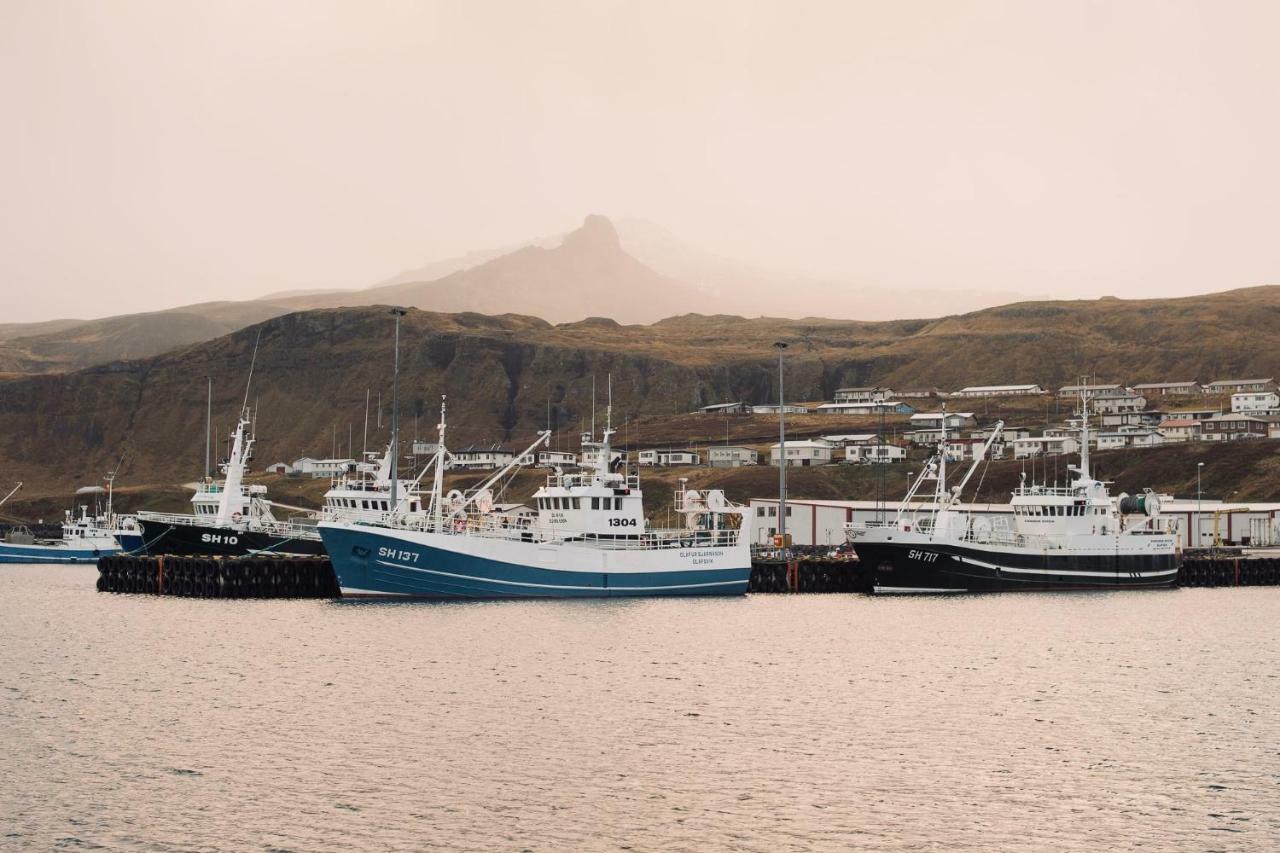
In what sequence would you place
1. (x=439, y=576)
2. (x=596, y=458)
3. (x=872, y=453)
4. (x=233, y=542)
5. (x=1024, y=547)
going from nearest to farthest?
(x=439, y=576) → (x=596, y=458) → (x=1024, y=547) → (x=233, y=542) → (x=872, y=453)

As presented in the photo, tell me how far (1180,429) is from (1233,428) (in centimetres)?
795

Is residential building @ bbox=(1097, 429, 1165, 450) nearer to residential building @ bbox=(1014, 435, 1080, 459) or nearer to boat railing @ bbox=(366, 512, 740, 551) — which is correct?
residential building @ bbox=(1014, 435, 1080, 459)

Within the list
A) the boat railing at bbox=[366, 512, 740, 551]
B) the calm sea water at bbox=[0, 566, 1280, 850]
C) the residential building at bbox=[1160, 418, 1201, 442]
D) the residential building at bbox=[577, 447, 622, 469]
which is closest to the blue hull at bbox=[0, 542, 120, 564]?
the boat railing at bbox=[366, 512, 740, 551]

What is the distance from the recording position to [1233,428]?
188 metres

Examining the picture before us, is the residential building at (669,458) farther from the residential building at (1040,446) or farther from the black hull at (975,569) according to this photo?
the black hull at (975,569)

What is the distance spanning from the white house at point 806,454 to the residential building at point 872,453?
9.21 feet

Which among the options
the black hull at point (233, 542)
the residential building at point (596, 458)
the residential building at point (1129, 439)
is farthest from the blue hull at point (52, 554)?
the residential building at point (1129, 439)

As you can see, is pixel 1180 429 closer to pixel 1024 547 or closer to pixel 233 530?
pixel 1024 547

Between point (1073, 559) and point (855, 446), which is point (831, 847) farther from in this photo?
point (855, 446)

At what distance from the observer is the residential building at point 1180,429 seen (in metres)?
189

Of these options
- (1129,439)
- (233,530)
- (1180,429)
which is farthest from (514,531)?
(1180,429)

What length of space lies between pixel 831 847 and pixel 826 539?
9794 centimetres

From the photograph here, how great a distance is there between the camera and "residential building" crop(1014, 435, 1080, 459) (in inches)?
7067

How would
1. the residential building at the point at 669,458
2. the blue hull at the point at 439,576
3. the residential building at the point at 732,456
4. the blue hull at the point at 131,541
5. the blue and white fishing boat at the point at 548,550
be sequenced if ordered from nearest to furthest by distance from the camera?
the blue hull at the point at 439,576, the blue and white fishing boat at the point at 548,550, the blue hull at the point at 131,541, the residential building at the point at 732,456, the residential building at the point at 669,458
